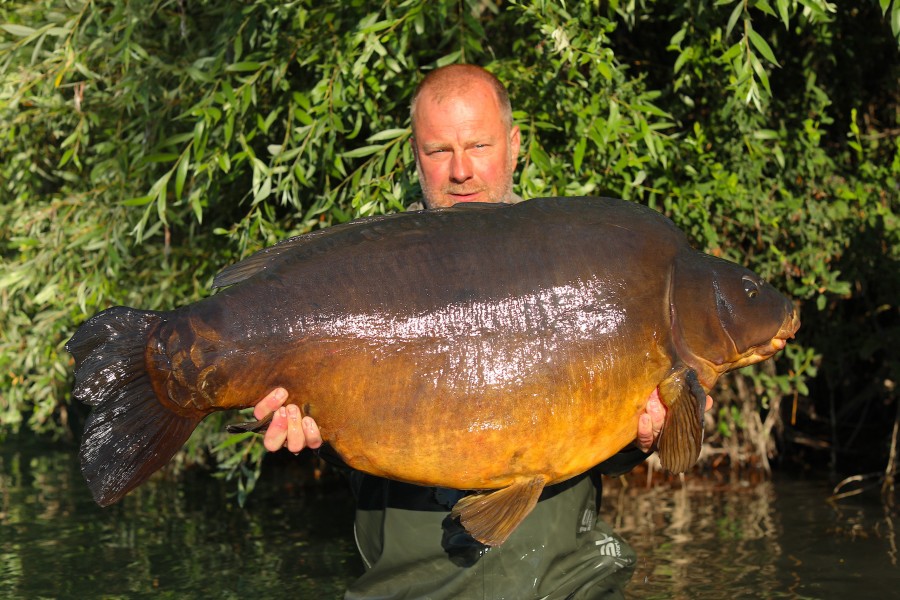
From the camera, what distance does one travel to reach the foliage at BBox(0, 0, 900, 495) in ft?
15.3

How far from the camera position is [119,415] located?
2.42 meters

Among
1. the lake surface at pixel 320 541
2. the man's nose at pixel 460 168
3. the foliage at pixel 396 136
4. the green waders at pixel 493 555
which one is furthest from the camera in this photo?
the lake surface at pixel 320 541

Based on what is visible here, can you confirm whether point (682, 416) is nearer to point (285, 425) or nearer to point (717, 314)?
point (717, 314)

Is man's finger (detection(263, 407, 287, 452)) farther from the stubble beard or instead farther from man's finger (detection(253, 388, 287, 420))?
the stubble beard

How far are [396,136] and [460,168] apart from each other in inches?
64.8

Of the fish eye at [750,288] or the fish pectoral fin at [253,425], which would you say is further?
the fish eye at [750,288]

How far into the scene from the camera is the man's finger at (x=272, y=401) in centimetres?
243

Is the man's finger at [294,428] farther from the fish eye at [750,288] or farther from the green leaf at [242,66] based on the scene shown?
the green leaf at [242,66]

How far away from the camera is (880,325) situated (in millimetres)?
6488

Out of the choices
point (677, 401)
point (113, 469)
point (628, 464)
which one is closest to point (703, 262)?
point (677, 401)

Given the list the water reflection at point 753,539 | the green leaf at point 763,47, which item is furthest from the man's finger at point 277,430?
the green leaf at point 763,47

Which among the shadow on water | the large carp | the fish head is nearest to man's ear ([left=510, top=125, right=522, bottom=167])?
the large carp

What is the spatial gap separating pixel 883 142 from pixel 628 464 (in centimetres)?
385

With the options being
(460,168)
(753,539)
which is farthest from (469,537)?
(753,539)
